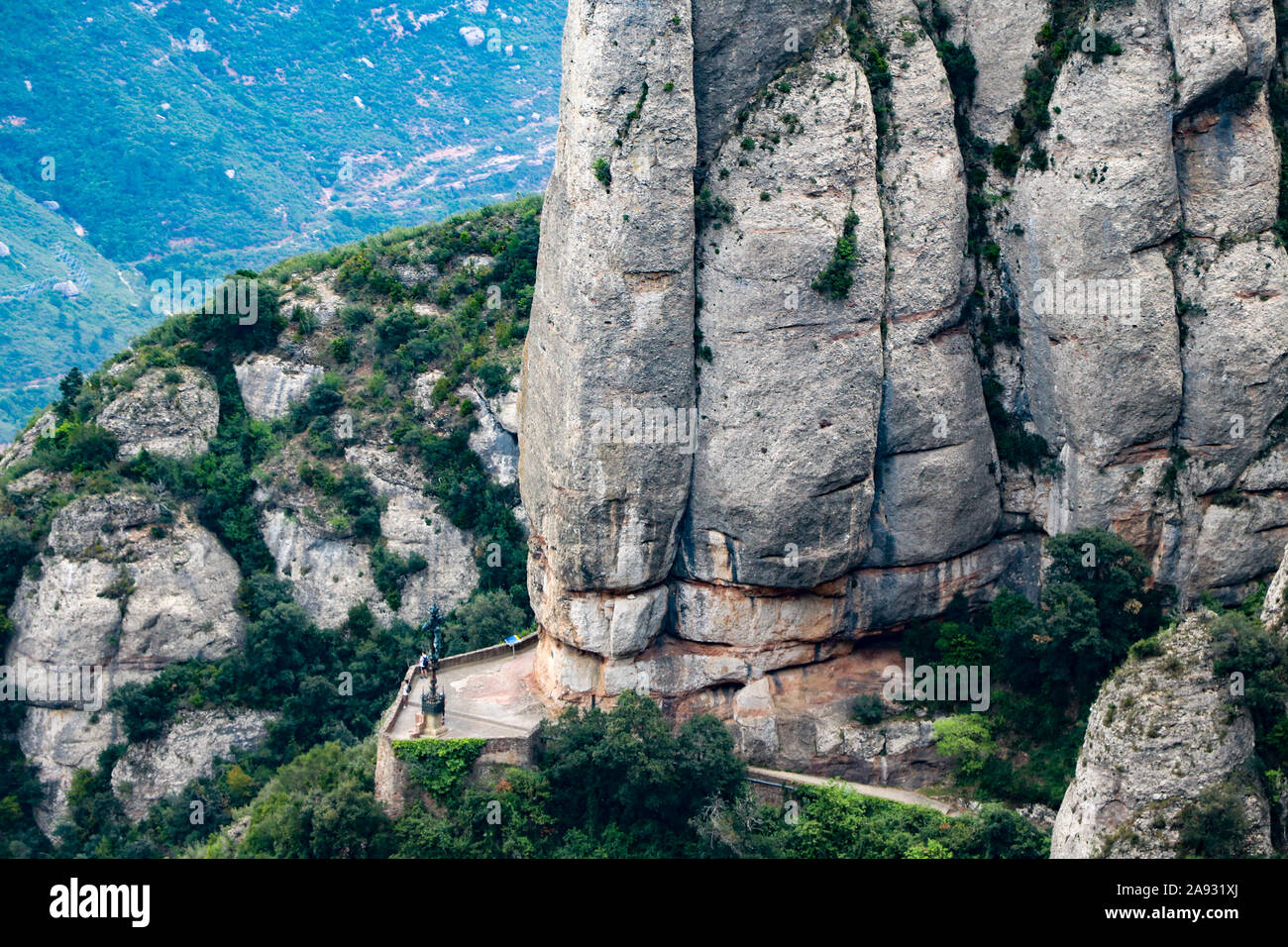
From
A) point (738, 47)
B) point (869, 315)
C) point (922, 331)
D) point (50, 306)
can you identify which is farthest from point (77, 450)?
point (50, 306)

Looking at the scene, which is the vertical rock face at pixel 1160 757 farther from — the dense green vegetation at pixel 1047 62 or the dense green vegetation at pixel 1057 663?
the dense green vegetation at pixel 1047 62

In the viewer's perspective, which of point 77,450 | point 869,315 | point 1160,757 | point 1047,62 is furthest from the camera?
point 77,450

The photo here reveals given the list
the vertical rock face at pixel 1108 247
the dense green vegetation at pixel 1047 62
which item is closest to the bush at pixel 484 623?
the vertical rock face at pixel 1108 247

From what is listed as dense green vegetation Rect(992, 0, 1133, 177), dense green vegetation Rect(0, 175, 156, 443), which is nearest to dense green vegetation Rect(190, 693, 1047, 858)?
dense green vegetation Rect(992, 0, 1133, 177)

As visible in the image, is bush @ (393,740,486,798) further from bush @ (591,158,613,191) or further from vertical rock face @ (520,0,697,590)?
bush @ (591,158,613,191)

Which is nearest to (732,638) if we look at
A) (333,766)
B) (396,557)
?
(333,766)

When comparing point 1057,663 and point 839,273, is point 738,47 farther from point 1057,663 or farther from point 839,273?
point 1057,663

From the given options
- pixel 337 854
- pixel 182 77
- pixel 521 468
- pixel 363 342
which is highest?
pixel 182 77
